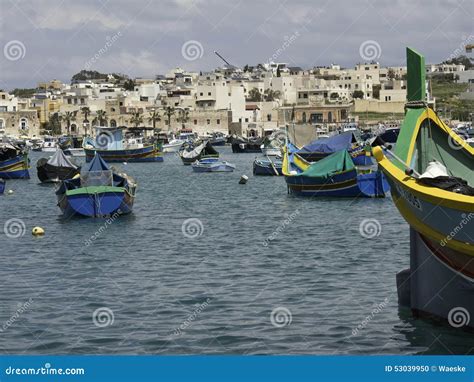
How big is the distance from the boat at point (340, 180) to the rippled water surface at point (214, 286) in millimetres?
3025

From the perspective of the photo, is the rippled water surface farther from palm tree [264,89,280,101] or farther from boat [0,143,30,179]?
palm tree [264,89,280,101]

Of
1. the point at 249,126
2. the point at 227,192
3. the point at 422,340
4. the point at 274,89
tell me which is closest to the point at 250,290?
the point at 422,340

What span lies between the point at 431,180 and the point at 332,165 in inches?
1155

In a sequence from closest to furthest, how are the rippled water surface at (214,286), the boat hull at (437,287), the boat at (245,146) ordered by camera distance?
the boat hull at (437,287) < the rippled water surface at (214,286) < the boat at (245,146)

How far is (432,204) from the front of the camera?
50.4 ft

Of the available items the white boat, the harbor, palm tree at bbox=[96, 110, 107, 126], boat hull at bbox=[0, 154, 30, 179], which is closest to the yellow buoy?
the harbor

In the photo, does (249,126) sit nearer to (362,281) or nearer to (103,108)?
(103,108)

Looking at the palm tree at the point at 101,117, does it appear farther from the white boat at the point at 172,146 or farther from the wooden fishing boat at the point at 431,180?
the wooden fishing boat at the point at 431,180

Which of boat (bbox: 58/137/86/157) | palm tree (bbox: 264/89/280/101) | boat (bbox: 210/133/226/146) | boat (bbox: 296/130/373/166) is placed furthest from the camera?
palm tree (bbox: 264/89/280/101)

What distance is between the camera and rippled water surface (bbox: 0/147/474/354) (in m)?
16.9

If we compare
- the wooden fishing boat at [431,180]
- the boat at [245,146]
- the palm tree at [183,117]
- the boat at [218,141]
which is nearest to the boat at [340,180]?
the wooden fishing boat at [431,180]

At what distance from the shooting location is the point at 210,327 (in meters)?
18.0

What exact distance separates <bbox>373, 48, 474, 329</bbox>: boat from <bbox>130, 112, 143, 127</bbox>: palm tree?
488 feet

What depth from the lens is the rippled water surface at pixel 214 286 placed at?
16891 mm
